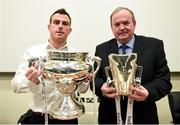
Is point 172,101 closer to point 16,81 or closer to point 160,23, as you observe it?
point 160,23

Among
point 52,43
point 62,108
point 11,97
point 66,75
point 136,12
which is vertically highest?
point 136,12

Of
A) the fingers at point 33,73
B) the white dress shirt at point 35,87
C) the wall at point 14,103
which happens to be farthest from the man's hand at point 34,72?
the wall at point 14,103

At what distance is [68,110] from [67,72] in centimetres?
15

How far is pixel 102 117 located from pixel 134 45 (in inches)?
15.2

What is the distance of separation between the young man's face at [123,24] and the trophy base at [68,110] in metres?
0.40

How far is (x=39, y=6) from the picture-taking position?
2225 millimetres

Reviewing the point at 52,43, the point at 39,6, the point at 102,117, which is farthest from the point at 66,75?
the point at 39,6

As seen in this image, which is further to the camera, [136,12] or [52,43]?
Answer: [136,12]

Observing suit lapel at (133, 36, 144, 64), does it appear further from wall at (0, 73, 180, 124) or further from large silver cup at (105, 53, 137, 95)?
wall at (0, 73, 180, 124)

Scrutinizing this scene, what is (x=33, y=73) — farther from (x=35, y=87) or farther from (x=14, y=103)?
(x=14, y=103)

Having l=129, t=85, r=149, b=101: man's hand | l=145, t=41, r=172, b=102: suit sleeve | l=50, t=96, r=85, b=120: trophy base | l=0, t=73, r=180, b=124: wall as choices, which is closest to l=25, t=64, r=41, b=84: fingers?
l=50, t=96, r=85, b=120: trophy base

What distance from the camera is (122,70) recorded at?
1.13m

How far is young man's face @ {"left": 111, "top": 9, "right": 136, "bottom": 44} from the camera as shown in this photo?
1310 millimetres

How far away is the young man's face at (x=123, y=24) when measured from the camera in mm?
1310
